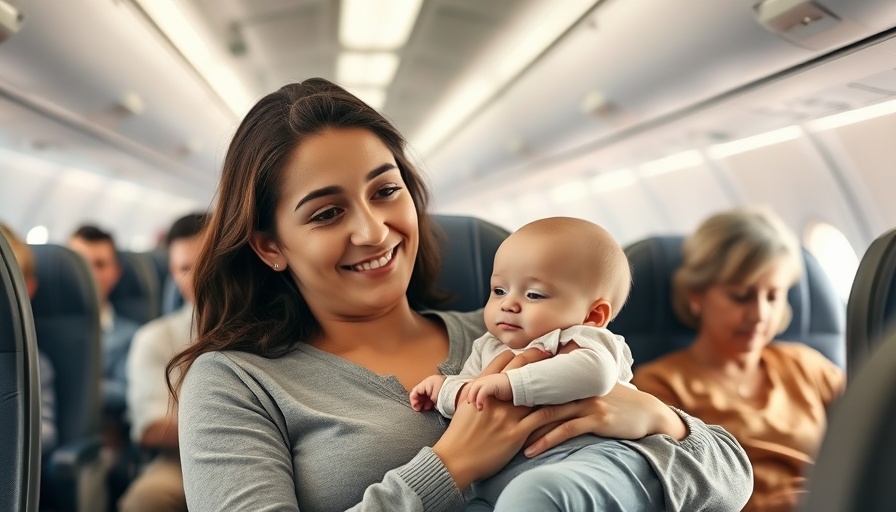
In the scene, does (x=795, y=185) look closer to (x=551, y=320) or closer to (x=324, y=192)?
(x=551, y=320)

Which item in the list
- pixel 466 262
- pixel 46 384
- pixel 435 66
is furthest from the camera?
pixel 435 66

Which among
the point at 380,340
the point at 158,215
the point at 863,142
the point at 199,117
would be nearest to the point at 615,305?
the point at 380,340

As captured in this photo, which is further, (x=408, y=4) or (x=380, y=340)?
(x=408, y=4)

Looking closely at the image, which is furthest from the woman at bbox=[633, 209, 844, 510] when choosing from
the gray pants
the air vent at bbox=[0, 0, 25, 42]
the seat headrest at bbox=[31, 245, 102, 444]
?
the air vent at bbox=[0, 0, 25, 42]

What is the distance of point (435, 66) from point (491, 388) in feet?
15.4

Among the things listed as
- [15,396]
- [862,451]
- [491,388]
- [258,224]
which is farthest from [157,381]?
[862,451]

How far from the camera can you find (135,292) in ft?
14.8

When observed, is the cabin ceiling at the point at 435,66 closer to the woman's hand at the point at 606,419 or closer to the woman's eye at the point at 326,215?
the woman's eye at the point at 326,215

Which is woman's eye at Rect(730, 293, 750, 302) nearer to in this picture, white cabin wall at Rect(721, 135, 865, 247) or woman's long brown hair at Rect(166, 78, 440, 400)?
woman's long brown hair at Rect(166, 78, 440, 400)

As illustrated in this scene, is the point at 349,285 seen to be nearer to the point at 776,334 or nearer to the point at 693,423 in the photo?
the point at 693,423

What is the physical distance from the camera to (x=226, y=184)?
1588mm

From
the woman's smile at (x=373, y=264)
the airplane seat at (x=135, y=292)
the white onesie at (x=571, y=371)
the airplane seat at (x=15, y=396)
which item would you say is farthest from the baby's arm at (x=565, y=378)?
the airplane seat at (x=135, y=292)

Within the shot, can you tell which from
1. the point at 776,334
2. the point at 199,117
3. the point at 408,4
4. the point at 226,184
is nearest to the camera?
the point at 226,184

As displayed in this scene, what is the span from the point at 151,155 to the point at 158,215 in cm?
776
